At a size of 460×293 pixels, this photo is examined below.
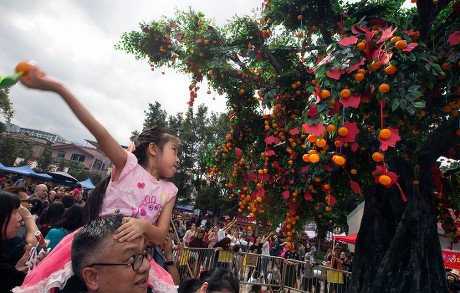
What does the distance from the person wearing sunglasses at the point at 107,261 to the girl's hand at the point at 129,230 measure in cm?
2

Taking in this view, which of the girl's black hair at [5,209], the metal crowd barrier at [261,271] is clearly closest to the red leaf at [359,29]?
the girl's black hair at [5,209]

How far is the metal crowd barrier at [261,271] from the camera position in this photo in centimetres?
754

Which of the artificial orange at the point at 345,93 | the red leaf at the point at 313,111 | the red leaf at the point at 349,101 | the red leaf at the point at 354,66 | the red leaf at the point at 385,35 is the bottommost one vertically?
the red leaf at the point at 313,111

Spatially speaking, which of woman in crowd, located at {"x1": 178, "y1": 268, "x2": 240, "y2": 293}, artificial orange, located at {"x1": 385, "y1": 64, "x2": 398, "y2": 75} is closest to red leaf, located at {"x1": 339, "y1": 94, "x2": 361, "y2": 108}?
artificial orange, located at {"x1": 385, "y1": 64, "x2": 398, "y2": 75}

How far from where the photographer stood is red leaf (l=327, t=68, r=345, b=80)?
8.66ft

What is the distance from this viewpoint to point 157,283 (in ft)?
6.11

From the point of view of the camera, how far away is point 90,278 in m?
1.33

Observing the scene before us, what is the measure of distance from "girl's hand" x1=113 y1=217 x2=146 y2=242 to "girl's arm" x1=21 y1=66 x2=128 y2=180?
453mm

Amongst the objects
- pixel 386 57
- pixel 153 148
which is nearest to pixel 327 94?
pixel 386 57

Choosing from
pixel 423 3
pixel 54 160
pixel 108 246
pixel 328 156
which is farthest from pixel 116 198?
pixel 54 160

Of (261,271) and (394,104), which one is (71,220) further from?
(261,271)

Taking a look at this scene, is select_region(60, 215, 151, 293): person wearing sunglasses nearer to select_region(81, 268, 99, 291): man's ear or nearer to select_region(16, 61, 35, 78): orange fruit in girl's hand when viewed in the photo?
select_region(81, 268, 99, 291): man's ear

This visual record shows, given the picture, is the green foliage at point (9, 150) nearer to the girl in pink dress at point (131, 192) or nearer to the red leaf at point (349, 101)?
the girl in pink dress at point (131, 192)

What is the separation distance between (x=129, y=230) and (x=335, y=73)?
2255mm
